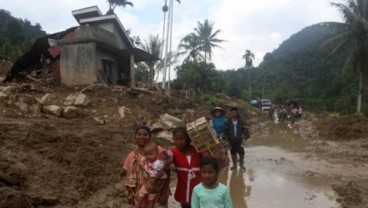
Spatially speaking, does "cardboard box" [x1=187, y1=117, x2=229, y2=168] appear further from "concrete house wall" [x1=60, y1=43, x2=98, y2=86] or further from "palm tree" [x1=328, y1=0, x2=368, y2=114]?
"palm tree" [x1=328, y1=0, x2=368, y2=114]

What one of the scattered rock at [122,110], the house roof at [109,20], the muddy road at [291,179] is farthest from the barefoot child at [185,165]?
the house roof at [109,20]

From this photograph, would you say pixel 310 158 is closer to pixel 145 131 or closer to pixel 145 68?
pixel 145 131

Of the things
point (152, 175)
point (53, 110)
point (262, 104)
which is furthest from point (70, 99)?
point (262, 104)

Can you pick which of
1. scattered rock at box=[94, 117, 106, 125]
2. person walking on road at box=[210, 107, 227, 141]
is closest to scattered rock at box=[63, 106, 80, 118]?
scattered rock at box=[94, 117, 106, 125]

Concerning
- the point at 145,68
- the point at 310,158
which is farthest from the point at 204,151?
the point at 145,68

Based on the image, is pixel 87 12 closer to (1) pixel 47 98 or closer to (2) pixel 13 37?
(1) pixel 47 98

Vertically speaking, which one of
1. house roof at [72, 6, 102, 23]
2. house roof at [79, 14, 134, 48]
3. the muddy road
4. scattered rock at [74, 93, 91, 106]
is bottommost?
the muddy road

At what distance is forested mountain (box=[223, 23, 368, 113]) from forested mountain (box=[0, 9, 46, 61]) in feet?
74.6

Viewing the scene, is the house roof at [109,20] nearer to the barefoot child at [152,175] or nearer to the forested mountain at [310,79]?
the forested mountain at [310,79]

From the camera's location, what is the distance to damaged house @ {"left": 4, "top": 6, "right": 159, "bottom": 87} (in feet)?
65.1

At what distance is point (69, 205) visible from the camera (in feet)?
22.0

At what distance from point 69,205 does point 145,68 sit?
33512 mm

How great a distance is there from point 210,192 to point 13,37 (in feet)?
125

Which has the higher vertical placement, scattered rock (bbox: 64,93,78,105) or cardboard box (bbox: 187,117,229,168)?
scattered rock (bbox: 64,93,78,105)
